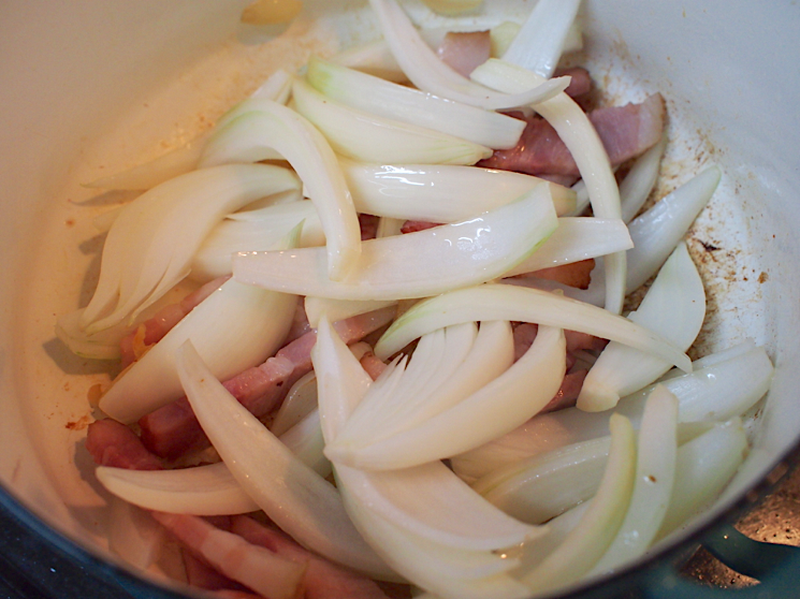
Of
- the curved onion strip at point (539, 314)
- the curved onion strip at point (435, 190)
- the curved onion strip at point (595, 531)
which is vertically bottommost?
the curved onion strip at point (595, 531)

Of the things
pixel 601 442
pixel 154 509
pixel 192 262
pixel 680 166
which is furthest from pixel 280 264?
pixel 680 166

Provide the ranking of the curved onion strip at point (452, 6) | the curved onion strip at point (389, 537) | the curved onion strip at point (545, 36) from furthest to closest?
1. the curved onion strip at point (452, 6)
2. the curved onion strip at point (545, 36)
3. the curved onion strip at point (389, 537)

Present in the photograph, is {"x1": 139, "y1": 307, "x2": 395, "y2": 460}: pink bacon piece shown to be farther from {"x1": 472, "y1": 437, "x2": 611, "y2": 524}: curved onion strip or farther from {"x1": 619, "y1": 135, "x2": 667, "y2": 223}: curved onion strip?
{"x1": 619, "y1": 135, "x2": 667, "y2": 223}: curved onion strip

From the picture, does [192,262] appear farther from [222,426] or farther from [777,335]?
[777,335]

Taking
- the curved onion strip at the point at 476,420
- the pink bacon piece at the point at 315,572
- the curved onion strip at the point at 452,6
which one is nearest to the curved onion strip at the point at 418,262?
the curved onion strip at the point at 476,420

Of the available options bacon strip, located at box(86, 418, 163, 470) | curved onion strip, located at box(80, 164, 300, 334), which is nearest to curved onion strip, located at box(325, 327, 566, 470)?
bacon strip, located at box(86, 418, 163, 470)

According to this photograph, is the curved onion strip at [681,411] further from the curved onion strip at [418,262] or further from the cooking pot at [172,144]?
the curved onion strip at [418,262]
